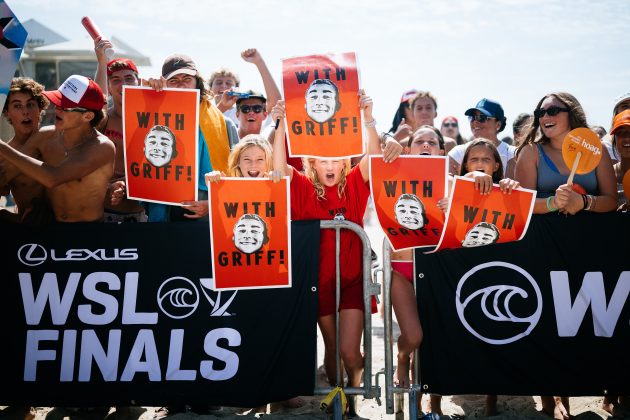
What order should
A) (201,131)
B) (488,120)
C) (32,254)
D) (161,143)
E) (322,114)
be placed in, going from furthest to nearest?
(488,120) < (201,131) < (161,143) < (322,114) < (32,254)

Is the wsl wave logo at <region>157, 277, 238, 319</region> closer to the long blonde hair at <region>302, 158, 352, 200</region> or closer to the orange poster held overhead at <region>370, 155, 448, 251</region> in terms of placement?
the long blonde hair at <region>302, 158, 352, 200</region>

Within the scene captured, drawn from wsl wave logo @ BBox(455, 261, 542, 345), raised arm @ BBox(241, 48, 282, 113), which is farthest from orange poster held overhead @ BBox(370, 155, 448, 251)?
raised arm @ BBox(241, 48, 282, 113)

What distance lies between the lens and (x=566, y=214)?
4617mm

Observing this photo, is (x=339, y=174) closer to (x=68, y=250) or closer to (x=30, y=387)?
(x=68, y=250)

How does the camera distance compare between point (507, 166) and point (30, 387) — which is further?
point (507, 166)

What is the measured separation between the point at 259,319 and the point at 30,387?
1.72 m

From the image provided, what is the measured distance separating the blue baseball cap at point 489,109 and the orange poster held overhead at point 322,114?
93.8 inches

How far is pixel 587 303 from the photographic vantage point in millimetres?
4508

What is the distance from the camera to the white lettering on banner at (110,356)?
14.9 ft

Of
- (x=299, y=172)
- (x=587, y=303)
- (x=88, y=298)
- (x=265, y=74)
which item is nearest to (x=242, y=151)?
(x=299, y=172)

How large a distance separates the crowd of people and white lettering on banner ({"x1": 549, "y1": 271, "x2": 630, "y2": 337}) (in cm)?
52

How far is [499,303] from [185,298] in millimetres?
2245

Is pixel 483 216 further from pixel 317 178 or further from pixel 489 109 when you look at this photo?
pixel 489 109

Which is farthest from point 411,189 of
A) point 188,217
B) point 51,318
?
point 51,318
